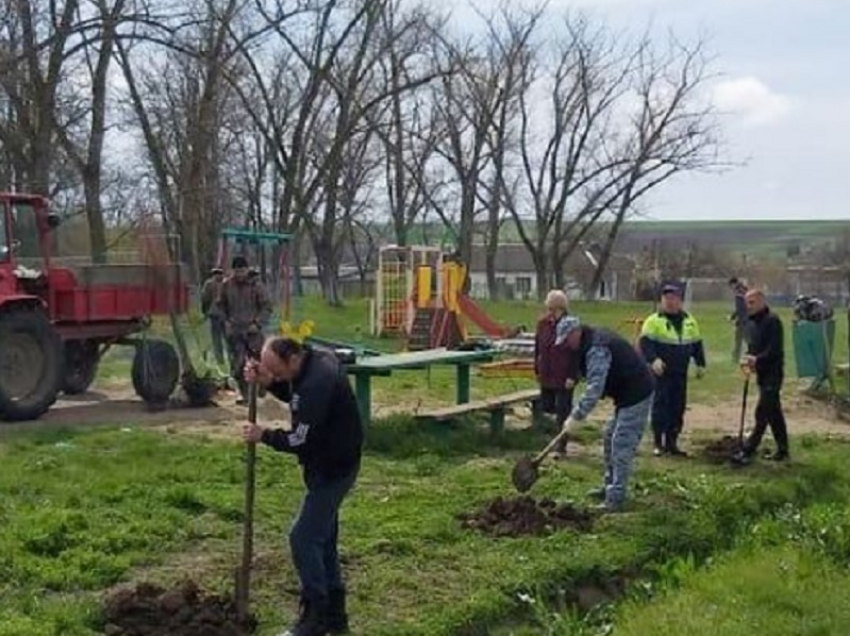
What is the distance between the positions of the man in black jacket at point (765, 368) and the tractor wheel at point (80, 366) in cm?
793

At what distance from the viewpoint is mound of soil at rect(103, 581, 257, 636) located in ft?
23.1

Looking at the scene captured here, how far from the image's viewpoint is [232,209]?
169ft

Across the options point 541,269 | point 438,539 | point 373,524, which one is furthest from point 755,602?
point 541,269

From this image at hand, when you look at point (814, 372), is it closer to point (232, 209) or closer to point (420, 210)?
point (232, 209)

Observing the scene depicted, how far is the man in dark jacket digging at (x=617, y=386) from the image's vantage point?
33.7 feet

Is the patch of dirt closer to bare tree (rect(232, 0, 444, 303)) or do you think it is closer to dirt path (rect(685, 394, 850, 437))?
dirt path (rect(685, 394, 850, 437))

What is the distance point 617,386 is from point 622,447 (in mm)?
426

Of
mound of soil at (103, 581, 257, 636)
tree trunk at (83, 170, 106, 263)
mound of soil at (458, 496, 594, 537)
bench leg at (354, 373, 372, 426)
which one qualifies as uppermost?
tree trunk at (83, 170, 106, 263)

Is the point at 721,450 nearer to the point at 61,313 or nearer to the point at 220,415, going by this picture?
the point at 220,415

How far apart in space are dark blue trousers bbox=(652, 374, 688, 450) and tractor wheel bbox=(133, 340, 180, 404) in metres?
5.92

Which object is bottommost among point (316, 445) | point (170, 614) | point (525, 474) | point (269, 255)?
point (170, 614)

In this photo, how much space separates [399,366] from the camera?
45.6 ft

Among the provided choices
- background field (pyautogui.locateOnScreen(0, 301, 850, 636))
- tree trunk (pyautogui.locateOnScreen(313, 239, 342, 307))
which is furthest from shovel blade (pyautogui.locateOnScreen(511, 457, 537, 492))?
tree trunk (pyautogui.locateOnScreen(313, 239, 342, 307))

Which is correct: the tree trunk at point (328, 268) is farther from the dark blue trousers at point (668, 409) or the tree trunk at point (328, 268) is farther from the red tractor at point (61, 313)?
the dark blue trousers at point (668, 409)
